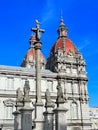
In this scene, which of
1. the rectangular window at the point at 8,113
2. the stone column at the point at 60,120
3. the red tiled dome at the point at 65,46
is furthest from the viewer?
the red tiled dome at the point at 65,46

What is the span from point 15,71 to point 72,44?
15689 millimetres

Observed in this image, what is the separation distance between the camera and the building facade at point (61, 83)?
45.0 meters

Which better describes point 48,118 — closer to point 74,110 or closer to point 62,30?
point 74,110

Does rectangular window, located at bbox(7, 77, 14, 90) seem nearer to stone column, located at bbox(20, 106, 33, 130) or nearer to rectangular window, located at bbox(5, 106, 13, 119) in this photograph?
rectangular window, located at bbox(5, 106, 13, 119)

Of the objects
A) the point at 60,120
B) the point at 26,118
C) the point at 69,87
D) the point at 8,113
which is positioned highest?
the point at 69,87

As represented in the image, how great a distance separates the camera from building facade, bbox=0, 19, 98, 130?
4500 cm

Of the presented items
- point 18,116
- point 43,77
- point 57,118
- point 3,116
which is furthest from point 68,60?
point 57,118

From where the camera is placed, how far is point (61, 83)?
49.4 m

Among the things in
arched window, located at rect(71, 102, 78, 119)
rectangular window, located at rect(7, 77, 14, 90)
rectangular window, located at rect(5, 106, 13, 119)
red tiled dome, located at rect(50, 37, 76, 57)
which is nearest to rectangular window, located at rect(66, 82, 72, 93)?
arched window, located at rect(71, 102, 78, 119)

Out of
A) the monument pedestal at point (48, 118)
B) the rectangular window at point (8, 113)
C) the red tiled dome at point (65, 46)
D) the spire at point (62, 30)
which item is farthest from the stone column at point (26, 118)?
the spire at point (62, 30)

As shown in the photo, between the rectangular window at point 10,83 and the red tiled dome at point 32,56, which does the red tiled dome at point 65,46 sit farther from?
the rectangular window at point 10,83

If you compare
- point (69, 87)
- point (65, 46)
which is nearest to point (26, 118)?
point (69, 87)

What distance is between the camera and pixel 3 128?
141 feet

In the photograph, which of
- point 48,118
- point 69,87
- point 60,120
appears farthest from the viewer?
point 69,87
